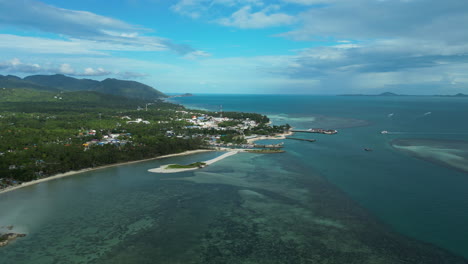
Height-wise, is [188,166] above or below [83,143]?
below

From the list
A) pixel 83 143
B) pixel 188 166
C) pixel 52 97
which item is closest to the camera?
pixel 188 166

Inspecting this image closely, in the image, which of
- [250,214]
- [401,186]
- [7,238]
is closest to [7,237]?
[7,238]

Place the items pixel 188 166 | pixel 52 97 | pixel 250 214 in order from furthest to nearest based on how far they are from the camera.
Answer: pixel 52 97
pixel 188 166
pixel 250 214

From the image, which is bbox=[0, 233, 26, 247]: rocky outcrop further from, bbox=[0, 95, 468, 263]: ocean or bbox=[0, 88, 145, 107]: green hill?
bbox=[0, 88, 145, 107]: green hill

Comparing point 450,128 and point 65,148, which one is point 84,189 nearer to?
point 65,148

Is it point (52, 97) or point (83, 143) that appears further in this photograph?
point (52, 97)

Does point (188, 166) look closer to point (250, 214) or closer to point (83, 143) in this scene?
point (250, 214)

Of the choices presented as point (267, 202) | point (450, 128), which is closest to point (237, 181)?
point (267, 202)

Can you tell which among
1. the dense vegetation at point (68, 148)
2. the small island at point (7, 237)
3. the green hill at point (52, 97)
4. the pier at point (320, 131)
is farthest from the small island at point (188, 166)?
the green hill at point (52, 97)
